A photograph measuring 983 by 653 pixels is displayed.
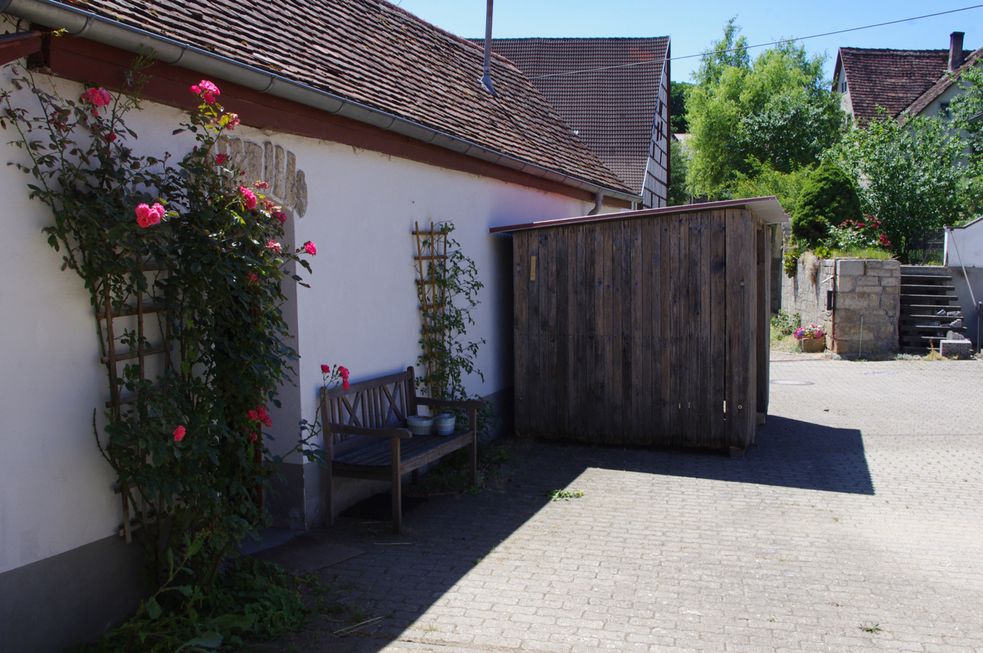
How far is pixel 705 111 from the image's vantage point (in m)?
33.8

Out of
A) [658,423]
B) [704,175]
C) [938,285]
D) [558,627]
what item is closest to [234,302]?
[558,627]

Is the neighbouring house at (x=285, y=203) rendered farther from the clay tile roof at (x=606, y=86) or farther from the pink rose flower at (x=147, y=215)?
the clay tile roof at (x=606, y=86)

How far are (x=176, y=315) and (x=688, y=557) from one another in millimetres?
3247

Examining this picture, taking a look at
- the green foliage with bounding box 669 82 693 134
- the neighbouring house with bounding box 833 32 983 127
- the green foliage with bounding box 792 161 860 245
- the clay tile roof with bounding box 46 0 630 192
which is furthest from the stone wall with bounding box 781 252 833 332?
the green foliage with bounding box 669 82 693 134

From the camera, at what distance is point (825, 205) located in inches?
742

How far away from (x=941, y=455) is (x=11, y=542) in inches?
301

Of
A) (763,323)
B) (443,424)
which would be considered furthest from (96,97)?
(763,323)

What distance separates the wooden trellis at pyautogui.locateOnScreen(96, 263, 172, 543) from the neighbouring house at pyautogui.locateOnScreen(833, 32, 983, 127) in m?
29.6

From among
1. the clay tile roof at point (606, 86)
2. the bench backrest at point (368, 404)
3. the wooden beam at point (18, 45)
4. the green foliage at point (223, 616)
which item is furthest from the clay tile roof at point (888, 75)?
the wooden beam at point (18, 45)

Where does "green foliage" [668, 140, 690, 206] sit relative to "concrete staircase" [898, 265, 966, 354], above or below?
above

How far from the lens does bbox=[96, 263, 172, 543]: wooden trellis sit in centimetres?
368

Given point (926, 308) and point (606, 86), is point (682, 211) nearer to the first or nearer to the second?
point (926, 308)

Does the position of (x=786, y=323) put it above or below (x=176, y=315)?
below

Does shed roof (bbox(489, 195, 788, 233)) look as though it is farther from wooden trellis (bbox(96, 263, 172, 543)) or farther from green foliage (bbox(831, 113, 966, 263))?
green foliage (bbox(831, 113, 966, 263))
